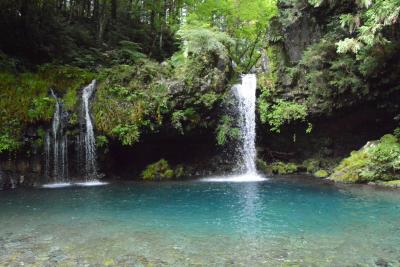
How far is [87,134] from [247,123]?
8256mm

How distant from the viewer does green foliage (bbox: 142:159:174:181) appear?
65.1ft

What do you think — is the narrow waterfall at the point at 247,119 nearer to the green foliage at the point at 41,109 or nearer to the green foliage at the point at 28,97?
the green foliage at the point at 28,97

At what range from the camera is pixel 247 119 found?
2100 cm

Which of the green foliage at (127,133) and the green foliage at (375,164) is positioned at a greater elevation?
the green foliage at (127,133)

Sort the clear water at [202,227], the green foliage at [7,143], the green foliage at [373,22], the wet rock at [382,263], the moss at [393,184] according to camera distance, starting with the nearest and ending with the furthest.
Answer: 1. the wet rock at [382,263]
2. the clear water at [202,227]
3. the green foliage at [373,22]
4. the moss at [393,184]
5. the green foliage at [7,143]

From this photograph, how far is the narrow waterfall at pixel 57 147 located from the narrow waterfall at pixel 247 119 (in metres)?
8.66

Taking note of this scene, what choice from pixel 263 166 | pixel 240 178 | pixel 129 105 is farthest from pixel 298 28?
pixel 129 105

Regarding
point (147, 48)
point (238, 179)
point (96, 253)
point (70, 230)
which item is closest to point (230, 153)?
point (238, 179)

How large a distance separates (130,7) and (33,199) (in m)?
19.1

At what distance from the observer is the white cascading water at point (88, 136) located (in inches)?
727

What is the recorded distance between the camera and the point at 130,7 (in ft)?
94.5

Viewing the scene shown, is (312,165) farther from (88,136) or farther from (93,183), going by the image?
(88,136)

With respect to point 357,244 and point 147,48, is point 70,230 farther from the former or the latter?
point 147,48

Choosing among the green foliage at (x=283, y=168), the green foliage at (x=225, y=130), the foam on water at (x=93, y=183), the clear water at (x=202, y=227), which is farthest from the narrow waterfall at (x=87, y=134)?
the green foliage at (x=283, y=168)
